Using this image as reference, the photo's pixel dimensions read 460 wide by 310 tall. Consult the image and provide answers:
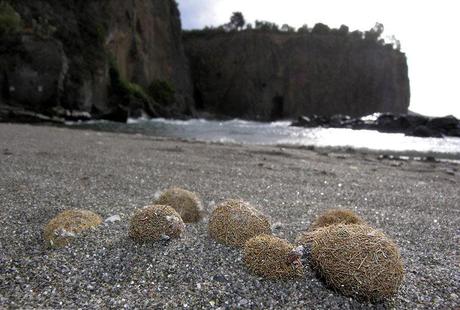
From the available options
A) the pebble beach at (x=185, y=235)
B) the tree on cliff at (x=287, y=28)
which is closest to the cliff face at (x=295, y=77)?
the tree on cliff at (x=287, y=28)

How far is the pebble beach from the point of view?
2.76m

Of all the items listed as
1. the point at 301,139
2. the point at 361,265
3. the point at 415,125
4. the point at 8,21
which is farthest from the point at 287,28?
the point at 361,265

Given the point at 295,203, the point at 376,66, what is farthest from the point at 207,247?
the point at 376,66

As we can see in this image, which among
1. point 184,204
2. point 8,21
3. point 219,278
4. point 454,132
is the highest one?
point 8,21

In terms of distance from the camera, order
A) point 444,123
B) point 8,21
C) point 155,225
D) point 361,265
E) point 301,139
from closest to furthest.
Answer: point 361,265 → point 155,225 → point 301,139 → point 8,21 → point 444,123

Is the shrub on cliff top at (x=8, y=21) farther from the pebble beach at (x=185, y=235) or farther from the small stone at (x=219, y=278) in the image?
the small stone at (x=219, y=278)

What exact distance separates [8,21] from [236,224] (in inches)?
1173

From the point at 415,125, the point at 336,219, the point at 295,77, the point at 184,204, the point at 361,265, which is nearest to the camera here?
the point at 361,265

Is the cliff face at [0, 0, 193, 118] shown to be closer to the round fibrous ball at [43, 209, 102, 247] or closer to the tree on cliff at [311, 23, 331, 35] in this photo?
the round fibrous ball at [43, 209, 102, 247]

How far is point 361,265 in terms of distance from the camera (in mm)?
2748

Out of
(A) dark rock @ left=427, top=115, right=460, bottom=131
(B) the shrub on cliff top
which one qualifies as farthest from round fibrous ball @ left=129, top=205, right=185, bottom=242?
(A) dark rock @ left=427, top=115, right=460, bottom=131

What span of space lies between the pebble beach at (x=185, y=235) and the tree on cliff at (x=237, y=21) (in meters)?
84.7

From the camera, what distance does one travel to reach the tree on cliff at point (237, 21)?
88.3 metres

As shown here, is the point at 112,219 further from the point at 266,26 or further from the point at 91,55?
the point at 266,26
